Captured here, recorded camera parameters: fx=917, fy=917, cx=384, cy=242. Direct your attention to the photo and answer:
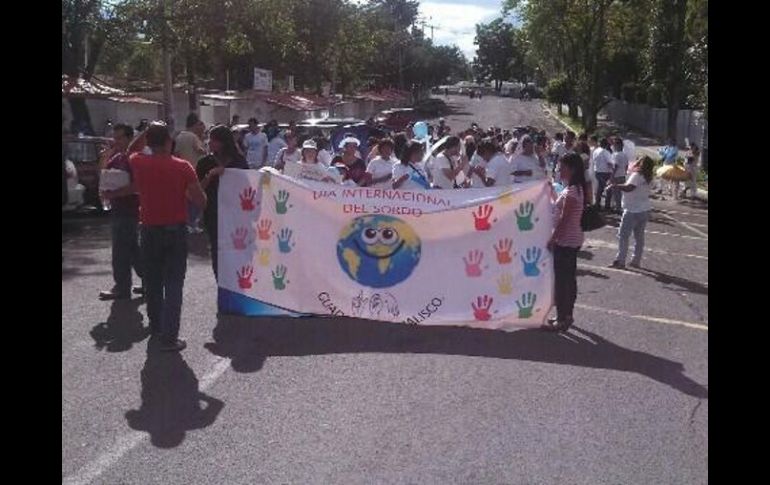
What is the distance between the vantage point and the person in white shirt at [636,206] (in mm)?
11703

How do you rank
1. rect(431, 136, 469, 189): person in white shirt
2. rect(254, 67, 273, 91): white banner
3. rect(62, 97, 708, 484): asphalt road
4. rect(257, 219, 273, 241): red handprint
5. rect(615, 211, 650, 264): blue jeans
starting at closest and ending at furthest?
1. rect(62, 97, 708, 484): asphalt road
2. rect(257, 219, 273, 241): red handprint
3. rect(431, 136, 469, 189): person in white shirt
4. rect(615, 211, 650, 264): blue jeans
5. rect(254, 67, 273, 91): white banner

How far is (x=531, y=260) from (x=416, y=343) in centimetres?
130

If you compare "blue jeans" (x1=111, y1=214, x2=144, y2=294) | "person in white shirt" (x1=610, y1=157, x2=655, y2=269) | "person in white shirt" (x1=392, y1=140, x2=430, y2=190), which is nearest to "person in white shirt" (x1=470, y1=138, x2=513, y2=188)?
"person in white shirt" (x1=610, y1=157, x2=655, y2=269)

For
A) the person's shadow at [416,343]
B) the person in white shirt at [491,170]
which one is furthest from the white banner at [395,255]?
the person in white shirt at [491,170]

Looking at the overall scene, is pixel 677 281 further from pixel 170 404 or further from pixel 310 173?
pixel 170 404

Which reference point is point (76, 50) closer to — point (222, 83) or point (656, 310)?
point (656, 310)

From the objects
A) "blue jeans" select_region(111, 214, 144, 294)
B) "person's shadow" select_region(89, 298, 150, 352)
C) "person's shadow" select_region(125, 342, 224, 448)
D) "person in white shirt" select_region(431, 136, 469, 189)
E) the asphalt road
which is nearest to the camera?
the asphalt road

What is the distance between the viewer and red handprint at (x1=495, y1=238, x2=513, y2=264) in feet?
26.1

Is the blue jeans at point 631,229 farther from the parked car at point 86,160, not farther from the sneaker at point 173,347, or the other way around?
the parked car at point 86,160

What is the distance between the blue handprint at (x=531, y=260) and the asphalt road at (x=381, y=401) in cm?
57

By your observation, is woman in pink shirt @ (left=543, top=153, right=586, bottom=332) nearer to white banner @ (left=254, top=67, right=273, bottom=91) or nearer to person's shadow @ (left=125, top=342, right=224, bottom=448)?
person's shadow @ (left=125, top=342, right=224, bottom=448)

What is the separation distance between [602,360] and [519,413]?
5.29ft

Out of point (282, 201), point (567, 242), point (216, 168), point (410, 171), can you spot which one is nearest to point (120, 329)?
point (216, 168)
